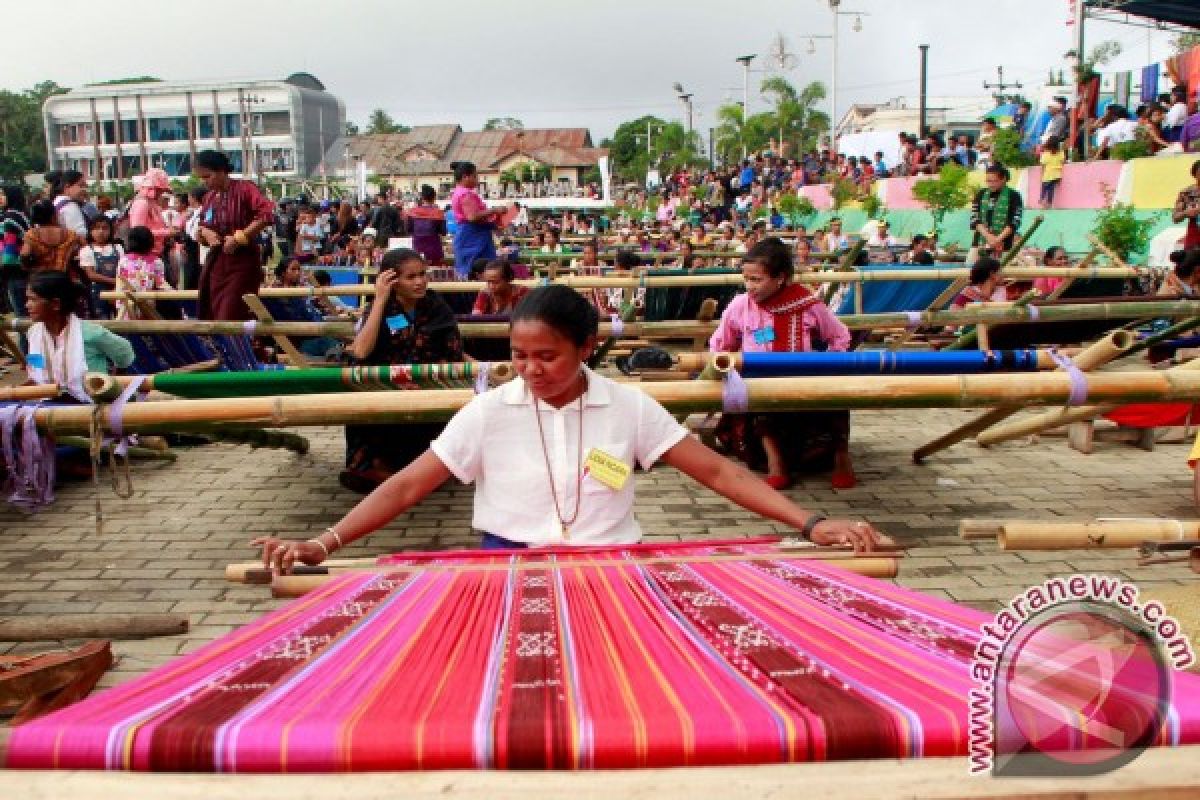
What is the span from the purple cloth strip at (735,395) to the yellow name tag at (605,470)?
71cm

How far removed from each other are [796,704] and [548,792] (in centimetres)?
40

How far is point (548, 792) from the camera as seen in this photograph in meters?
1.28

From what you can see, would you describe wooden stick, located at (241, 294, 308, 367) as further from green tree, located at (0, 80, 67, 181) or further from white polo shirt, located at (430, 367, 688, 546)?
green tree, located at (0, 80, 67, 181)

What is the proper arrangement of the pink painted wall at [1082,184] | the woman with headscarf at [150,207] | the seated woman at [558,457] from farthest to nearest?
the pink painted wall at [1082,184]
the woman with headscarf at [150,207]
the seated woman at [558,457]

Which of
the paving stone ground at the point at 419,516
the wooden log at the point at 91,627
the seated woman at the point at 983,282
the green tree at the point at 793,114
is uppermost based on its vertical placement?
the green tree at the point at 793,114

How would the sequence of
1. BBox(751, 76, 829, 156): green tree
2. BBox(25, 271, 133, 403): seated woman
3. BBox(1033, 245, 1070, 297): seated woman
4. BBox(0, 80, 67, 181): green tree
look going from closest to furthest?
BBox(25, 271, 133, 403): seated woman → BBox(1033, 245, 1070, 297): seated woman → BBox(751, 76, 829, 156): green tree → BBox(0, 80, 67, 181): green tree

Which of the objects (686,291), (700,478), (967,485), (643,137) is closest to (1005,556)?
(967,485)

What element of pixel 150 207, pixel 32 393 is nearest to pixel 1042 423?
pixel 32 393

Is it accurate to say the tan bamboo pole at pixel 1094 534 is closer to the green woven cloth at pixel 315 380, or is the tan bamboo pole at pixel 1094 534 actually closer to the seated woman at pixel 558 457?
the seated woman at pixel 558 457

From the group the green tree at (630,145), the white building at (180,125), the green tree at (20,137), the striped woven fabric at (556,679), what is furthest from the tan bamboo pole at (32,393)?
Result: the green tree at (20,137)

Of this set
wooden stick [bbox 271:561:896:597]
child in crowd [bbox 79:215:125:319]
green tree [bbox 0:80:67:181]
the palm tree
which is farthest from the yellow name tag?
green tree [bbox 0:80:67:181]

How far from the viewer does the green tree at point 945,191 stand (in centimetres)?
1477

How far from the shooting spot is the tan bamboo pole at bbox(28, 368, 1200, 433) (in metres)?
3.20

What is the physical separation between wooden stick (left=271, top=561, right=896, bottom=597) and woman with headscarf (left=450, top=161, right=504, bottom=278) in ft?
24.7
